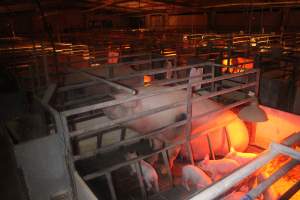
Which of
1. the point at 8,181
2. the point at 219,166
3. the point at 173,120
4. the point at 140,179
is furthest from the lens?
the point at 8,181

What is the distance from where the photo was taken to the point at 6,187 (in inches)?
187

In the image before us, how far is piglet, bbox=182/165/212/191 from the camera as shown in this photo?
11.9ft

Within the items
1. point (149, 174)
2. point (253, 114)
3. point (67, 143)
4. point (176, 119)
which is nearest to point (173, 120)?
point (176, 119)

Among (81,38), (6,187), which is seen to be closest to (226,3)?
(81,38)

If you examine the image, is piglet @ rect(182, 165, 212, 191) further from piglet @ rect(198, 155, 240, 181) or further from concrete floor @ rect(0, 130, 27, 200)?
concrete floor @ rect(0, 130, 27, 200)

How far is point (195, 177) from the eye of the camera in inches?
147

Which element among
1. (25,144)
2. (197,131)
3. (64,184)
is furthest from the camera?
(197,131)

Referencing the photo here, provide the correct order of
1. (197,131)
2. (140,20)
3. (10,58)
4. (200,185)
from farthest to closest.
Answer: (140,20) < (10,58) < (197,131) < (200,185)

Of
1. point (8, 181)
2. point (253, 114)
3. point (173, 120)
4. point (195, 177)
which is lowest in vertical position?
point (8, 181)

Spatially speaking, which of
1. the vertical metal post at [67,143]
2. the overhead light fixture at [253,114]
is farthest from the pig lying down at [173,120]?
the vertical metal post at [67,143]

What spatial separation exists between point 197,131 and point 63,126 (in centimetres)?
235

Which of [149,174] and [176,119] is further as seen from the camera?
[176,119]

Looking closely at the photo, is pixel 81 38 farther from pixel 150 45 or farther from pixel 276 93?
pixel 276 93

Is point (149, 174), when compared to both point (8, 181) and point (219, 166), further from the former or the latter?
point (8, 181)
